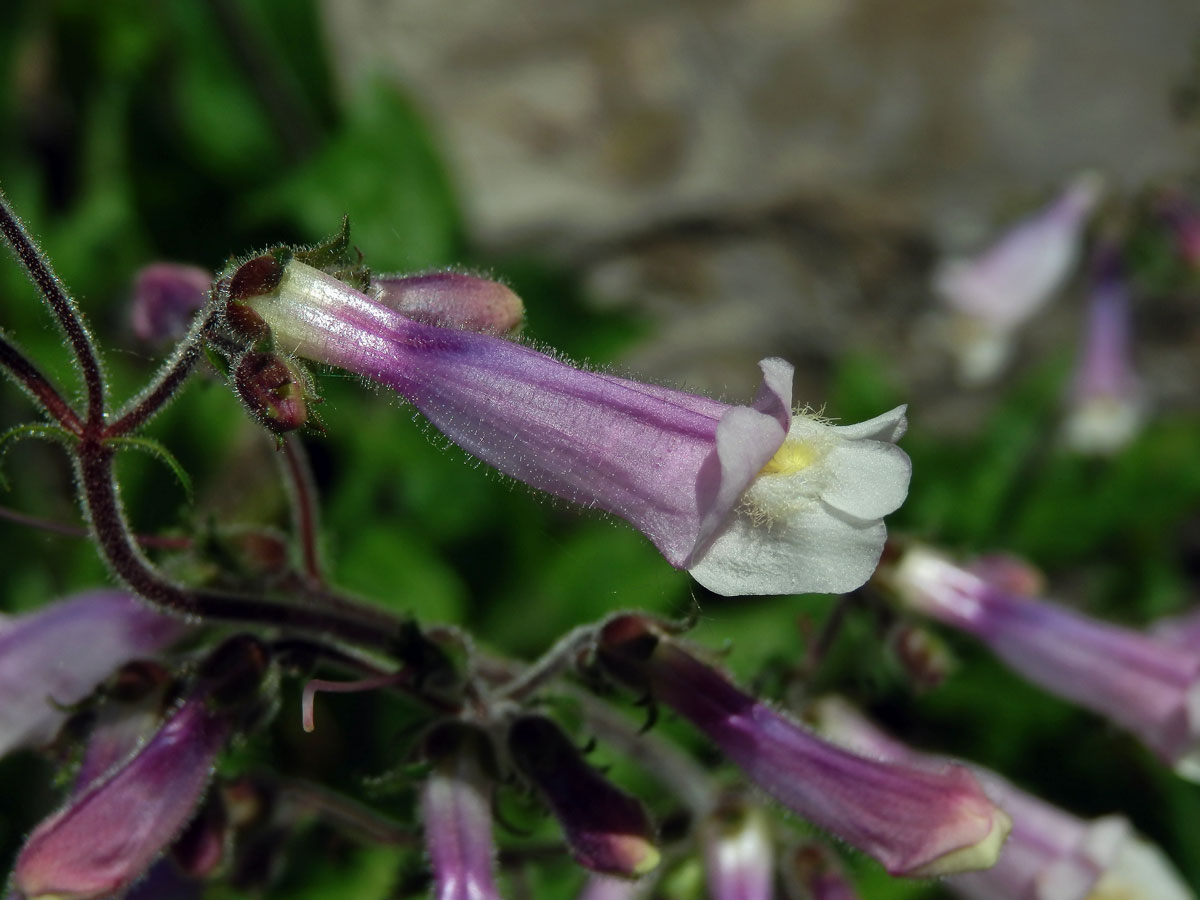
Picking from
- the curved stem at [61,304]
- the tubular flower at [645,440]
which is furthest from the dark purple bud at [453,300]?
the curved stem at [61,304]

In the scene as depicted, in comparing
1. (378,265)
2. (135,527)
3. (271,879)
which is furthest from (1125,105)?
(271,879)

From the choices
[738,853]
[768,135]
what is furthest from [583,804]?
[768,135]

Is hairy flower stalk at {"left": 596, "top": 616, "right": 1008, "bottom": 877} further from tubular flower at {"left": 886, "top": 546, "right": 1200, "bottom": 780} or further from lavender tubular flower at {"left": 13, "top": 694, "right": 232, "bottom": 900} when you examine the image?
tubular flower at {"left": 886, "top": 546, "right": 1200, "bottom": 780}

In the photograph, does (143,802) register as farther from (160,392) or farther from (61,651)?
(160,392)

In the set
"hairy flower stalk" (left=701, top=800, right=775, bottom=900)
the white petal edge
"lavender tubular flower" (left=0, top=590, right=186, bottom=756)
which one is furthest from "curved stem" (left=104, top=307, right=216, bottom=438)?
"hairy flower stalk" (left=701, top=800, right=775, bottom=900)

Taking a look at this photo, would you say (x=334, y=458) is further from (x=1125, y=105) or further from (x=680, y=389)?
(x=1125, y=105)
